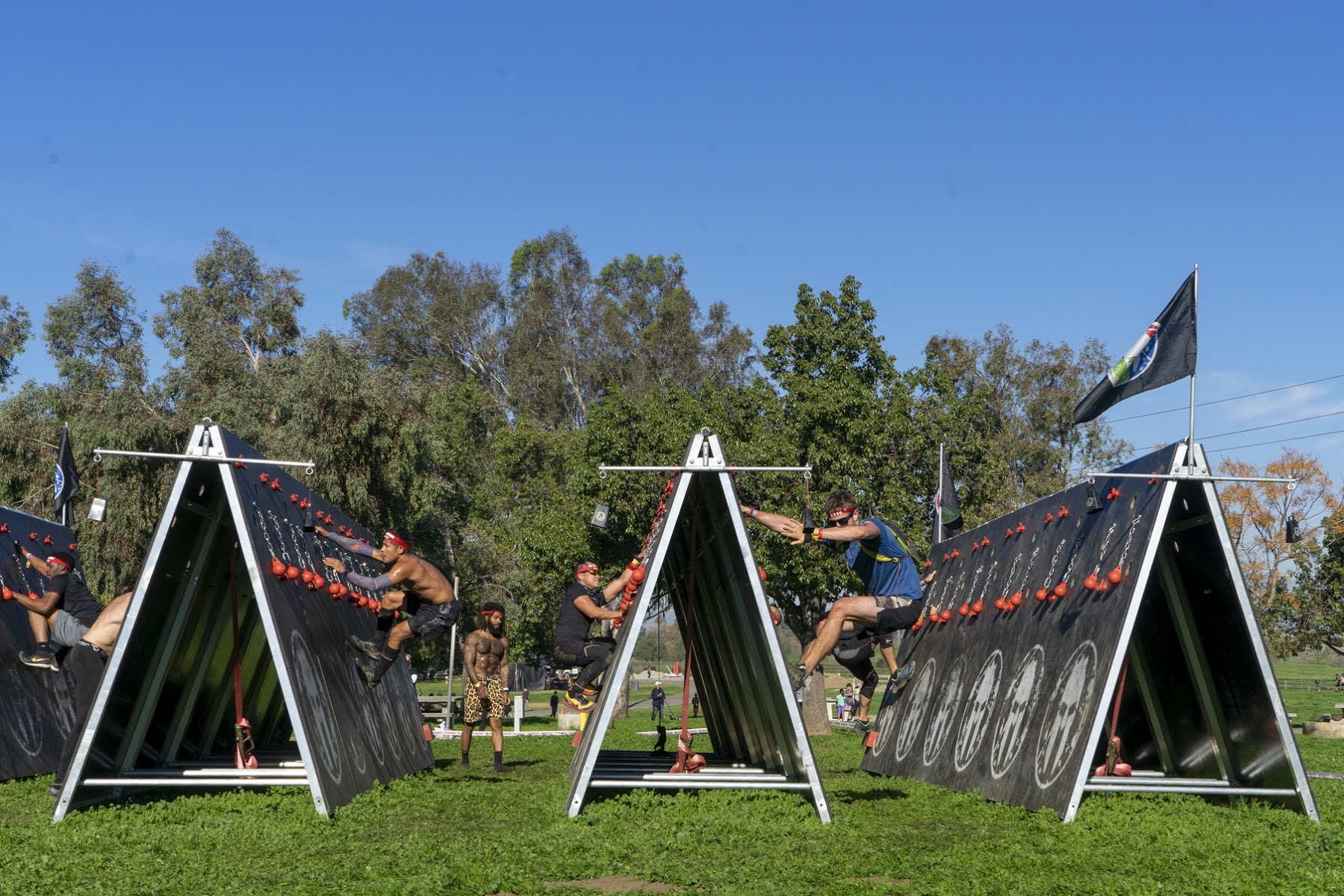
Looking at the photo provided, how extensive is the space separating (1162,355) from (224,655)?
389 inches

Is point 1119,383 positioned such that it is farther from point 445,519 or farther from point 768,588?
point 445,519

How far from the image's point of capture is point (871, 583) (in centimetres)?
1235

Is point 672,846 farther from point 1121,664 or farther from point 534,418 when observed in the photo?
point 534,418

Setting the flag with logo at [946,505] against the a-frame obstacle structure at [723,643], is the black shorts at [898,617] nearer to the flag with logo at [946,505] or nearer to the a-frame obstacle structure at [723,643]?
the a-frame obstacle structure at [723,643]

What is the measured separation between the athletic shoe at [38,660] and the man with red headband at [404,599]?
11.0 ft

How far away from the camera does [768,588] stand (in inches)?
1115

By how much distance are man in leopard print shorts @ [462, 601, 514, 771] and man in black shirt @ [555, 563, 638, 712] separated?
262 cm

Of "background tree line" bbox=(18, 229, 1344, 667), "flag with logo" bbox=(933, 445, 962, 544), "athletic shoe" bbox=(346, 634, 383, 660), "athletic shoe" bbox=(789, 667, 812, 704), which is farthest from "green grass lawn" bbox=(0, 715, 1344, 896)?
"background tree line" bbox=(18, 229, 1344, 667)

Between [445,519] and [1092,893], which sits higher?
[445,519]

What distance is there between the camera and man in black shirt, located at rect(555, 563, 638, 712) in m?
13.4

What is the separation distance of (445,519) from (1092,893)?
34788 mm

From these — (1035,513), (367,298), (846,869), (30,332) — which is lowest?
(846,869)

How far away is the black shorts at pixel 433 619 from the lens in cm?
1223

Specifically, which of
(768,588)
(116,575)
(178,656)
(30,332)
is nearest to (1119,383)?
(178,656)
